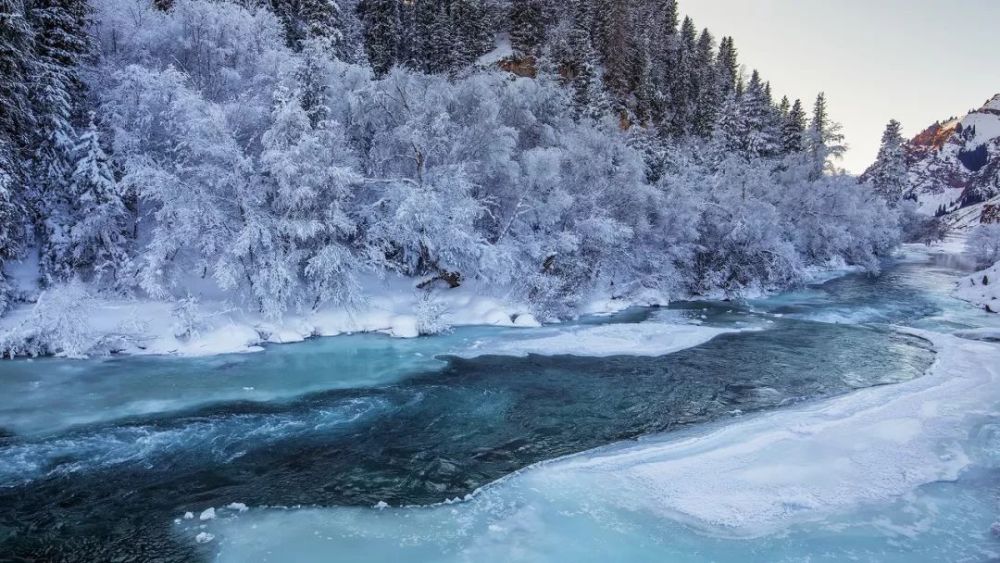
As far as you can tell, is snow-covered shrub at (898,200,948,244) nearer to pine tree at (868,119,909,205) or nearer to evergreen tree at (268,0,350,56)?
pine tree at (868,119,909,205)

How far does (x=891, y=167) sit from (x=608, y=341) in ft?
204

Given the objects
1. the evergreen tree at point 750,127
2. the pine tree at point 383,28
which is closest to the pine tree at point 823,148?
the evergreen tree at point 750,127

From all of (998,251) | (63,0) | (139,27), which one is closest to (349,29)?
(139,27)

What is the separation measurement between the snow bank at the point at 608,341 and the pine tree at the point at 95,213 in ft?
42.4

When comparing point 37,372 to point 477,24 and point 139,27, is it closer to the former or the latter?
point 139,27

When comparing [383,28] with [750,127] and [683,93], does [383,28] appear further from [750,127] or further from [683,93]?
[750,127]

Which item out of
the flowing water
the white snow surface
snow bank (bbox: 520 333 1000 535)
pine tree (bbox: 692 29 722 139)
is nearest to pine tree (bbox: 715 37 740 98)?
pine tree (bbox: 692 29 722 139)

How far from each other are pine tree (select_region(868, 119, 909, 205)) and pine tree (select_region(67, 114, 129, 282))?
7238 centimetres

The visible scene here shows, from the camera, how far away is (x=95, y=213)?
18.4m

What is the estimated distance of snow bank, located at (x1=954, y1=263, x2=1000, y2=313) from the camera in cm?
3046

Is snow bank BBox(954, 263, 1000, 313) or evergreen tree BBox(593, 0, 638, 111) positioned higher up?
evergreen tree BBox(593, 0, 638, 111)

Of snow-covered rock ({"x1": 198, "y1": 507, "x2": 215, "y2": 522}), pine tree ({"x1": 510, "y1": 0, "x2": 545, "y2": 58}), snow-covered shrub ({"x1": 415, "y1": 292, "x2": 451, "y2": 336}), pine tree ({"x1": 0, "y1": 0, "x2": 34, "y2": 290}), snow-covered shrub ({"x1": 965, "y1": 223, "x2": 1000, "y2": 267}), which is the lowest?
snow-covered rock ({"x1": 198, "y1": 507, "x2": 215, "y2": 522})

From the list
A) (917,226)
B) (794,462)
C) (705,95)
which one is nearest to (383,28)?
(705,95)

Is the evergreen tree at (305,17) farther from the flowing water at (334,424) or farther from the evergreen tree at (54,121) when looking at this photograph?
the flowing water at (334,424)
